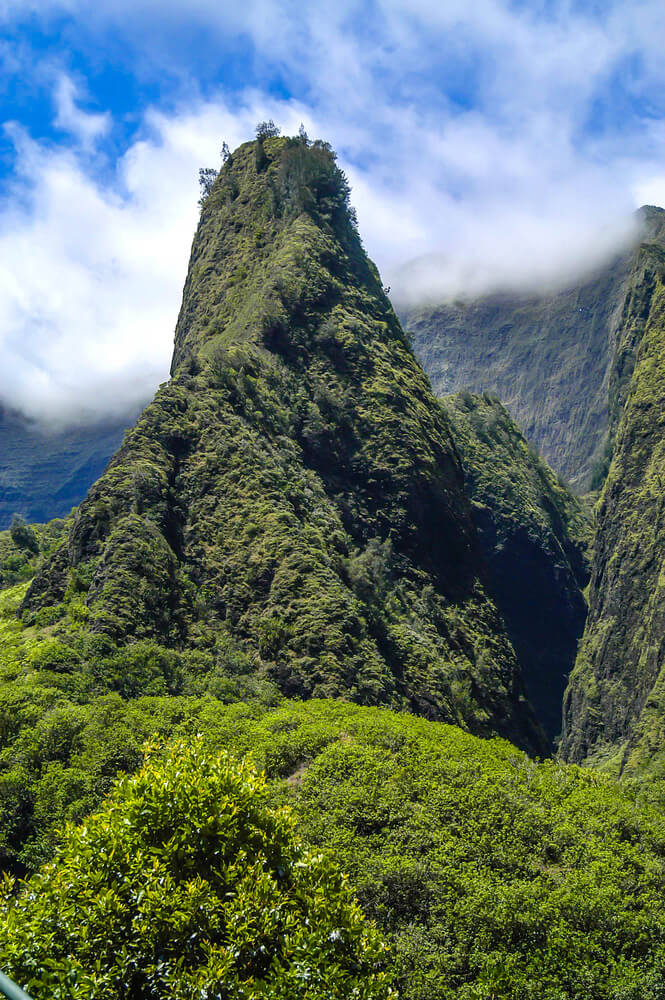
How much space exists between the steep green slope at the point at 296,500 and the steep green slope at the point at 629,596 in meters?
16.6

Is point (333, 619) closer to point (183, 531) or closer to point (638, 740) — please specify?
point (183, 531)

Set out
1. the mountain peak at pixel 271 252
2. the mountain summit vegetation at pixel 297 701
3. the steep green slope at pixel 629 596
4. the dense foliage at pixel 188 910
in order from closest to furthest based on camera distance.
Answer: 1. the dense foliage at pixel 188 910
2. the mountain summit vegetation at pixel 297 701
3. the mountain peak at pixel 271 252
4. the steep green slope at pixel 629 596

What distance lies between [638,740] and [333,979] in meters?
56.9

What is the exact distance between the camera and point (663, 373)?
94500 mm

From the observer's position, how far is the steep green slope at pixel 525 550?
111m

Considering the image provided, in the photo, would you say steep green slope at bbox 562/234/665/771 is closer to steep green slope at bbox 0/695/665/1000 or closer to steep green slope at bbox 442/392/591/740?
steep green slope at bbox 442/392/591/740

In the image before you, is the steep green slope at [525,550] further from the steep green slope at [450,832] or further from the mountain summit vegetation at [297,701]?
the steep green slope at [450,832]

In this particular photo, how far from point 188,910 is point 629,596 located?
3305 inches

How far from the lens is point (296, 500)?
180ft

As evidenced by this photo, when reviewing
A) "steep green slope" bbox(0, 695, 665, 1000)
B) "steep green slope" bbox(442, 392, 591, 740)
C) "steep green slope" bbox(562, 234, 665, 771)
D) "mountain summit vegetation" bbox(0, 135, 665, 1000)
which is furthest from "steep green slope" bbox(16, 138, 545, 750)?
"steep green slope" bbox(442, 392, 591, 740)

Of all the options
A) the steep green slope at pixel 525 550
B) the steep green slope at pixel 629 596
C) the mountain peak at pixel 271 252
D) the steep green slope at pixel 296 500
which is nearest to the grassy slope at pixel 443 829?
the steep green slope at pixel 296 500

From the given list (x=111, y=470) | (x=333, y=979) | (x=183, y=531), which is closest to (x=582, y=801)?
(x=333, y=979)

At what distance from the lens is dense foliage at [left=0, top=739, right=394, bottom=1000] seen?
1072 cm

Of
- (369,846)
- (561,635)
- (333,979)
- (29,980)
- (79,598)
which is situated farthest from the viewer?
(561,635)
